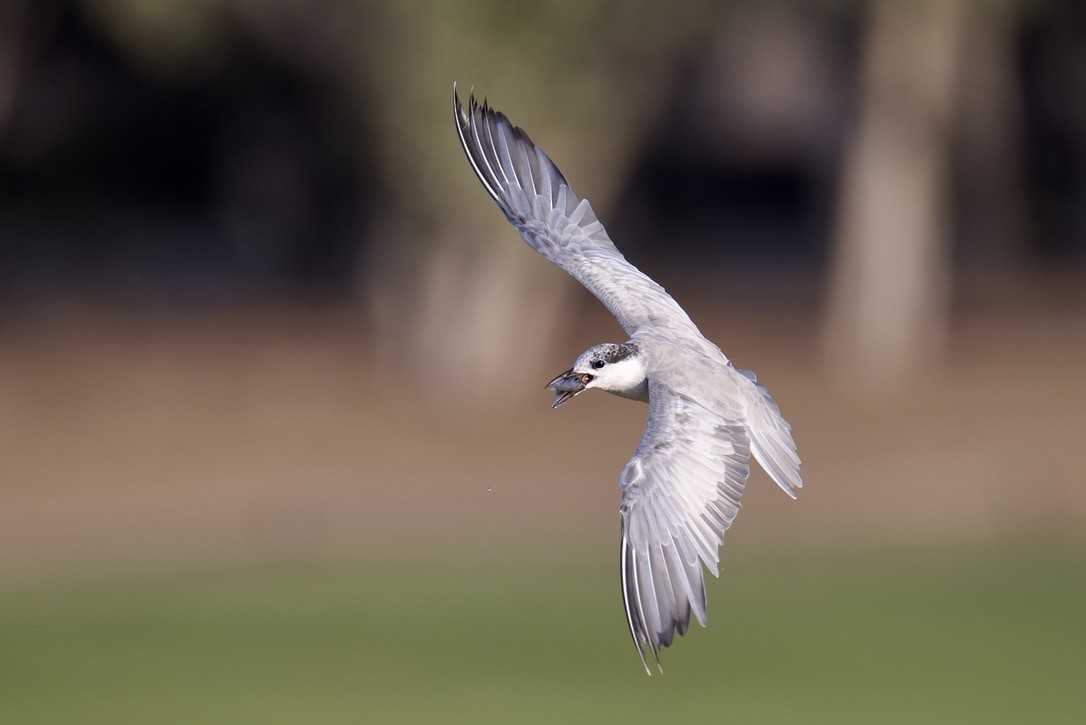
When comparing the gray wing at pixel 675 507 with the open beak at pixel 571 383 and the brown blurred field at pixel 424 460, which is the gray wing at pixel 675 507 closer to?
the open beak at pixel 571 383

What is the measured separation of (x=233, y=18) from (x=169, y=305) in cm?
959

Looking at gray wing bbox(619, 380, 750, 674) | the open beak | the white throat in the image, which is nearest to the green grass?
the white throat

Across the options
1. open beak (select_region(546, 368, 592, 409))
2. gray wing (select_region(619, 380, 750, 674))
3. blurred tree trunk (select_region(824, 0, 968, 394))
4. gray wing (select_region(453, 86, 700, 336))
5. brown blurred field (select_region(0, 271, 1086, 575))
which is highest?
blurred tree trunk (select_region(824, 0, 968, 394))

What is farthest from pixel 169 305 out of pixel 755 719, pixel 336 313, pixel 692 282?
pixel 755 719

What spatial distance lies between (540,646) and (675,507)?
13118mm

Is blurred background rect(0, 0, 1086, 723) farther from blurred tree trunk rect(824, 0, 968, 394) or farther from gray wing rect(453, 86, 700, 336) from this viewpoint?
gray wing rect(453, 86, 700, 336)

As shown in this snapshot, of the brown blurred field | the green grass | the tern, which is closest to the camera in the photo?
the tern

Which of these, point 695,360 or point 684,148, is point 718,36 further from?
point 695,360

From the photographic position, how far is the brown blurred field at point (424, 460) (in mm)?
21500

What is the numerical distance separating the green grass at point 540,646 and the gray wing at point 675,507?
10.3 metres

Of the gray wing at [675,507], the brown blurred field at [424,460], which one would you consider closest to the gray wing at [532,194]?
the gray wing at [675,507]

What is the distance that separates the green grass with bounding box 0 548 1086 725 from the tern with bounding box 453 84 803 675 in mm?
8966

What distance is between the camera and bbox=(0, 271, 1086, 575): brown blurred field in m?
21.5

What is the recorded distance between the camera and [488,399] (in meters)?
24.0
